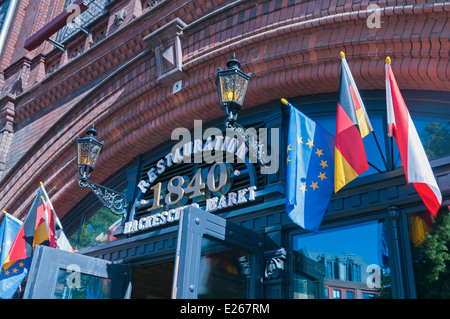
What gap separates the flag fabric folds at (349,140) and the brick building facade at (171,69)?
2.55 feet

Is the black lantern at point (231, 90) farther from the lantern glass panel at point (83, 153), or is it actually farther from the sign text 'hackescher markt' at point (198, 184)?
the lantern glass panel at point (83, 153)

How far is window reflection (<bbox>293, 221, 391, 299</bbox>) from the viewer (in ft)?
18.1

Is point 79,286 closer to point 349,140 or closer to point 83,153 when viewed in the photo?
point 83,153

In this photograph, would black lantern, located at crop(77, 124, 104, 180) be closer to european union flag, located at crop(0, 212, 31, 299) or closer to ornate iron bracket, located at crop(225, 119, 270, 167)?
european union flag, located at crop(0, 212, 31, 299)

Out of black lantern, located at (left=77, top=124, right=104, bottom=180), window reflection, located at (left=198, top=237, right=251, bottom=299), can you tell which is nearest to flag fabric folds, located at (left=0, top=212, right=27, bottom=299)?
black lantern, located at (left=77, top=124, right=104, bottom=180)

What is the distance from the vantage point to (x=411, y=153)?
4914mm

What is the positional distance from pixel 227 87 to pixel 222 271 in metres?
2.08

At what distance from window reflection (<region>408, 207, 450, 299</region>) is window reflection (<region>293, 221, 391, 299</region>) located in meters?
0.32

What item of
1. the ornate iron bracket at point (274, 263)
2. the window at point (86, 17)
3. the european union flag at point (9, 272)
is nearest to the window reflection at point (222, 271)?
the ornate iron bracket at point (274, 263)

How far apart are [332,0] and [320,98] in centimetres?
131

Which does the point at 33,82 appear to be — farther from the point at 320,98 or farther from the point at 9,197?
the point at 320,98

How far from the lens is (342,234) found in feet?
19.4

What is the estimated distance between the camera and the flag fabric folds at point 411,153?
188 inches

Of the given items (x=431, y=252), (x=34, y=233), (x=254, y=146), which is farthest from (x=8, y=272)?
(x=431, y=252)
